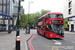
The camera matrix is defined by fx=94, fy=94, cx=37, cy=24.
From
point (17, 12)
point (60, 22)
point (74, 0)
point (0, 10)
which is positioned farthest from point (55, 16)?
point (74, 0)

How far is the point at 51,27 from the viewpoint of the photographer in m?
12.9

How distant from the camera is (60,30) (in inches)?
509

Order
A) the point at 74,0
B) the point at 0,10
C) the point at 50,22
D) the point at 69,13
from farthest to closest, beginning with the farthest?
the point at 69,13 < the point at 74,0 < the point at 0,10 < the point at 50,22

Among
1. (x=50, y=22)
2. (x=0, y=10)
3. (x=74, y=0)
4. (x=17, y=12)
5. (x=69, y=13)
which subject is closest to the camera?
(x=17, y=12)

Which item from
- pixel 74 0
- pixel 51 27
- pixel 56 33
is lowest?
pixel 56 33

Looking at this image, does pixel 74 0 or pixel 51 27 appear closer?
pixel 51 27

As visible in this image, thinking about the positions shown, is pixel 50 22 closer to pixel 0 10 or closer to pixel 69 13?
pixel 0 10

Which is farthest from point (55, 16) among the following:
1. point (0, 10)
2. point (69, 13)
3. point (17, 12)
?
point (69, 13)

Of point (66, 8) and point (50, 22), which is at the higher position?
point (66, 8)

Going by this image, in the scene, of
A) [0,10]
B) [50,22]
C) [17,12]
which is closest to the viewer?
[17,12]

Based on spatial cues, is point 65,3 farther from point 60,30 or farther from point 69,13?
point 60,30

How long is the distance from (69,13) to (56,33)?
25.9 meters

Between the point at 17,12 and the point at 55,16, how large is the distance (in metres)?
7.27

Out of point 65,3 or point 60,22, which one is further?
point 65,3
